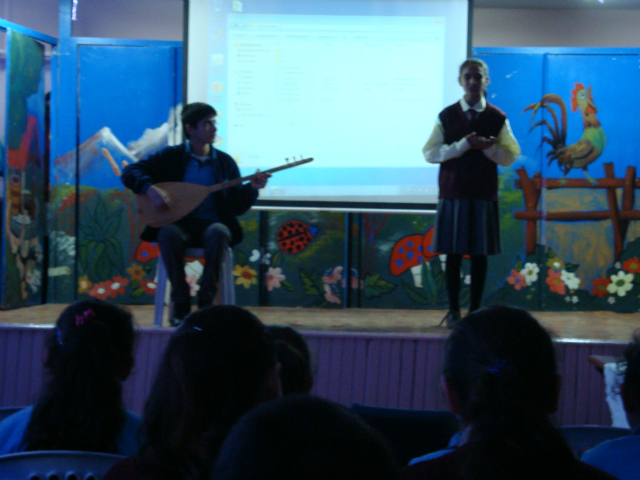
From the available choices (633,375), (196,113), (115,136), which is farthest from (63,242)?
(633,375)

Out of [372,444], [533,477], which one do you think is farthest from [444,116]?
[372,444]

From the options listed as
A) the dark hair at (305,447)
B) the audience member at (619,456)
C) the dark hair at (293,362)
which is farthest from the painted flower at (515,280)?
the dark hair at (305,447)

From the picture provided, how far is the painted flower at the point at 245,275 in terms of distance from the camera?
3799mm

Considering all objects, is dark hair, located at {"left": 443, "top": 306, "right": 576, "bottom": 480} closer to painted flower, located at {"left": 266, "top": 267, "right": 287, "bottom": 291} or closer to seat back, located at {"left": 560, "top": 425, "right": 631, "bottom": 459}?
seat back, located at {"left": 560, "top": 425, "right": 631, "bottom": 459}

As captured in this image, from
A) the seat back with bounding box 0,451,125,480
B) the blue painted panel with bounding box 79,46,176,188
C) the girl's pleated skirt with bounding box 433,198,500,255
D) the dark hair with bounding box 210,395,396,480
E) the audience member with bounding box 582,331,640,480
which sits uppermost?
the blue painted panel with bounding box 79,46,176,188

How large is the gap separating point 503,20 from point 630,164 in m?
1.21

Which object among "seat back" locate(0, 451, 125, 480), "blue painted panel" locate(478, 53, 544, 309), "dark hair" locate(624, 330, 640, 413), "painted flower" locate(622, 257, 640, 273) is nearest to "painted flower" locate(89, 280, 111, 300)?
"blue painted panel" locate(478, 53, 544, 309)

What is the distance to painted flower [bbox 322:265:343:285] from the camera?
3.81 meters

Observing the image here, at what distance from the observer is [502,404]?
78cm

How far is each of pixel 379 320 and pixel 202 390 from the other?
7.86ft

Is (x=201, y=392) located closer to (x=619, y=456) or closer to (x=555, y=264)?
(x=619, y=456)

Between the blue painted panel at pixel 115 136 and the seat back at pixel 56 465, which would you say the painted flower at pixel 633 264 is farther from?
the seat back at pixel 56 465

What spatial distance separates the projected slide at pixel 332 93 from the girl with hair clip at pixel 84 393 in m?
2.16

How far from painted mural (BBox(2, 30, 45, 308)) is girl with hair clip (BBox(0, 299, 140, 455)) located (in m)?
2.56
